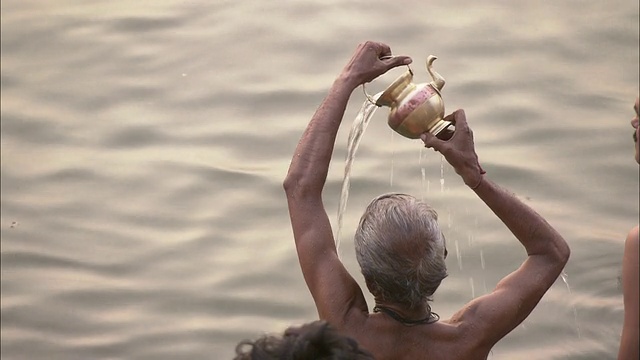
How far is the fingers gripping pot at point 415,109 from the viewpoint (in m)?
3.20

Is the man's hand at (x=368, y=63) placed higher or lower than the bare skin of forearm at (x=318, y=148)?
higher

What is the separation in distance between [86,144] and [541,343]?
2.67m

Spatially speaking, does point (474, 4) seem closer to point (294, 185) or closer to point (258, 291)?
point (258, 291)

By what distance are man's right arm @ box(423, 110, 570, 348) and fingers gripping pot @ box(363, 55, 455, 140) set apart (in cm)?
5

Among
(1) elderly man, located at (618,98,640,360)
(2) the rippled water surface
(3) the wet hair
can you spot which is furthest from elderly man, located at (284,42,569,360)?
(2) the rippled water surface

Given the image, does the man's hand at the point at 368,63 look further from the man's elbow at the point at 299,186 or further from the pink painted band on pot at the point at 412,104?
the man's elbow at the point at 299,186

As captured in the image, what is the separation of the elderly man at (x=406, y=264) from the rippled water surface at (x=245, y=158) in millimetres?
1887

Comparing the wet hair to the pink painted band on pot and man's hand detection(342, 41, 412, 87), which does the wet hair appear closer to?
the pink painted band on pot

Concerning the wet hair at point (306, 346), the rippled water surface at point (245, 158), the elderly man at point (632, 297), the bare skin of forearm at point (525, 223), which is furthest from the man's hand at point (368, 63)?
the rippled water surface at point (245, 158)

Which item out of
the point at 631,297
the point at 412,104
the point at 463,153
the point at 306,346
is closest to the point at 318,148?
the point at 412,104

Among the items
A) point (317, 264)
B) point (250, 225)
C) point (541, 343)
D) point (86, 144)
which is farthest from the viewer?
point (86, 144)

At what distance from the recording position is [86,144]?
6.29 metres

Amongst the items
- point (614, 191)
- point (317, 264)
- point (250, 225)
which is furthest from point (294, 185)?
point (614, 191)

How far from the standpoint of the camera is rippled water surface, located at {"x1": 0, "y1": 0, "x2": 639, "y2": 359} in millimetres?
5246
